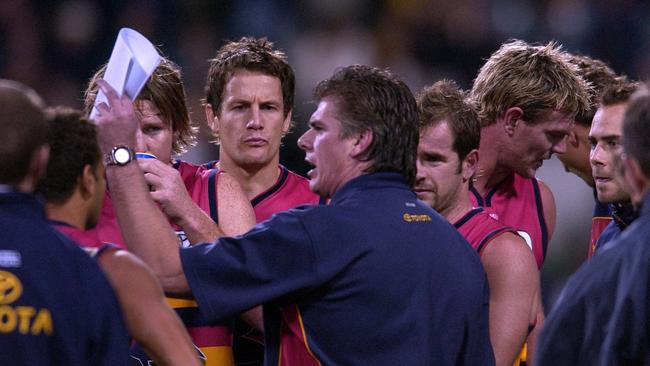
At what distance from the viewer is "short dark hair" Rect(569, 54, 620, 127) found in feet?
18.8

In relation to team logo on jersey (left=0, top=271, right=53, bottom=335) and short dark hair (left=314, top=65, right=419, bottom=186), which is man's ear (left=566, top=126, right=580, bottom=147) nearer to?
short dark hair (left=314, top=65, right=419, bottom=186)

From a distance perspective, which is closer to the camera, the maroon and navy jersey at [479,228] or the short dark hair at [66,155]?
the short dark hair at [66,155]

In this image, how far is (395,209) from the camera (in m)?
3.54

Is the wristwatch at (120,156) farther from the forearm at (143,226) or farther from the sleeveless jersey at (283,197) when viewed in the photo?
the sleeveless jersey at (283,197)

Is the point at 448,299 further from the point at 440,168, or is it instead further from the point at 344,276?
the point at 440,168

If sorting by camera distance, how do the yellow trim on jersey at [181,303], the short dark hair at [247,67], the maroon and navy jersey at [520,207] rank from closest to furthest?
the yellow trim on jersey at [181,303]
the short dark hair at [247,67]
the maroon and navy jersey at [520,207]

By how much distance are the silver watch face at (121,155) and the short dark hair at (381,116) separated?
69cm

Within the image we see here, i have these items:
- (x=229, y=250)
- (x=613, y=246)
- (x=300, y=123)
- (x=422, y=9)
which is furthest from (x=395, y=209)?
(x=422, y=9)

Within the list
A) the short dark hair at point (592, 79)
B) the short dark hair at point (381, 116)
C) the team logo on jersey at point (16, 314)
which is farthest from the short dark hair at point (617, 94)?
the team logo on jersey at point (16, 314)

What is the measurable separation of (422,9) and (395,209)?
658 cm

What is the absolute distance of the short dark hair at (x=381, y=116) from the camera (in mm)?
3594

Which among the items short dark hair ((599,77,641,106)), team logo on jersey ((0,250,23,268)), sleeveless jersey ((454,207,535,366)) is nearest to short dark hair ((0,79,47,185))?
team logo on jersey ((0,250,23,268))

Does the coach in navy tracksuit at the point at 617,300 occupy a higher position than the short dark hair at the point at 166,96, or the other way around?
the short dark hair at the point at 166,96

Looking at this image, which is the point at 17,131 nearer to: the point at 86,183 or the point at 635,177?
the point at 86,183
